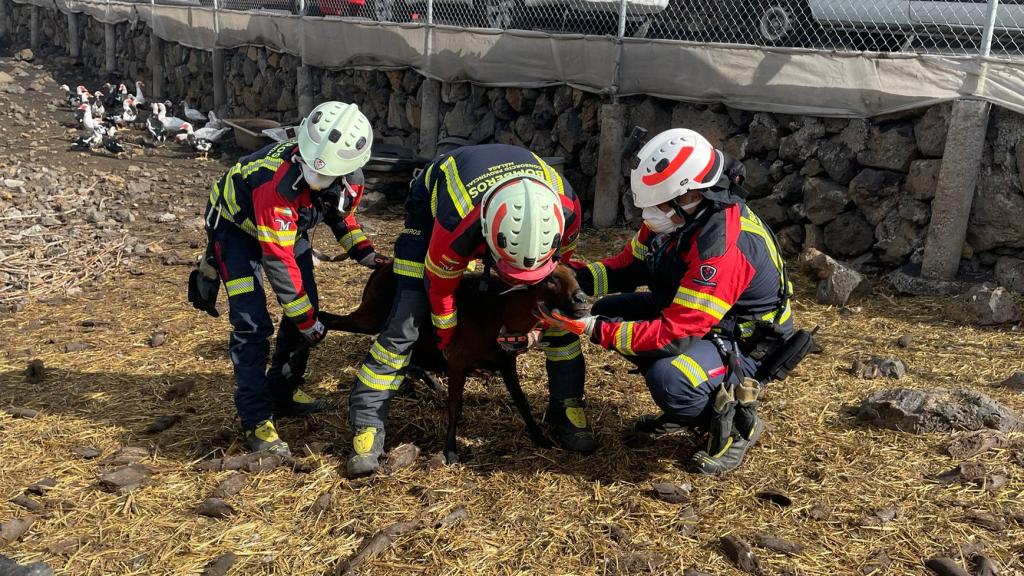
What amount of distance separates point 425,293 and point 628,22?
5.77 metres

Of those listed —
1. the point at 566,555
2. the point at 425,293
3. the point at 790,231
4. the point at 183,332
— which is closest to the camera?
the point at 566,555

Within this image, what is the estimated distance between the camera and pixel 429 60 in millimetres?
10906

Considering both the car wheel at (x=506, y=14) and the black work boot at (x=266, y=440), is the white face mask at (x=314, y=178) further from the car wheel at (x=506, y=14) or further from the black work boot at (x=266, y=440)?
the car wheel at (x=506, y=14)

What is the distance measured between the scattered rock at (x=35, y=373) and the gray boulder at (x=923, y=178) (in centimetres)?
643

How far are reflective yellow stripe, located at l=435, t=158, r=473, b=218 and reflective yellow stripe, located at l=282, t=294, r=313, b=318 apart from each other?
0.93 metres

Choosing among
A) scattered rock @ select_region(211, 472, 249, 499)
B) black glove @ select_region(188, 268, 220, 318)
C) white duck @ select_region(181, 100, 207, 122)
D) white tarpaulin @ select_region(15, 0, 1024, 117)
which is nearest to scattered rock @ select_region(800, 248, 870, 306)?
white tarpaulin @ select_region(15, 0, 1024, 117)

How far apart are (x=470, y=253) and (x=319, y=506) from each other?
136 cm

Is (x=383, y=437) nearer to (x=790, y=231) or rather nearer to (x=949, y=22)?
(x=790, y=231)

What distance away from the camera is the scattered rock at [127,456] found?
15.2 ft

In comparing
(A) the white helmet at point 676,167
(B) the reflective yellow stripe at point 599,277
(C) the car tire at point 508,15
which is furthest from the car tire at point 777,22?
(A) the white helmet at point 676,167

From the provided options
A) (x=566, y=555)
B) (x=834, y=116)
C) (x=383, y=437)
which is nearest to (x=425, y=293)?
(x=383, y=437)

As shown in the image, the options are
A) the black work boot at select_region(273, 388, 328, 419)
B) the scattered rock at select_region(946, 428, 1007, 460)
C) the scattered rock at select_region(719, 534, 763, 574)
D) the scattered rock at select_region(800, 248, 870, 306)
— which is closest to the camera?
the scattered rock at select_region(719, 534, 763, 574)

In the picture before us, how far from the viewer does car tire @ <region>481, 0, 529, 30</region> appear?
10406 millimetres

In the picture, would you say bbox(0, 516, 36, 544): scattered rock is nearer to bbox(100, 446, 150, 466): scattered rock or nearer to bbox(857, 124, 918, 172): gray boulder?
bbox(100, 446, 150, 466): scattered rock
